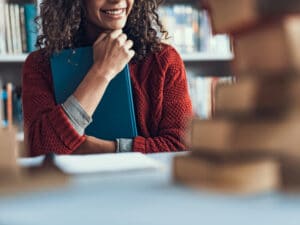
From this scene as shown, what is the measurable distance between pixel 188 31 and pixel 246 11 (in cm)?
162

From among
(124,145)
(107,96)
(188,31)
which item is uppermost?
(188,31)

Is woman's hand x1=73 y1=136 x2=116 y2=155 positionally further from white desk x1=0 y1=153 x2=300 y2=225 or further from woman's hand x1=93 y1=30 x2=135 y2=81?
white desk x1=0 y1=153 x2=300 y2=225

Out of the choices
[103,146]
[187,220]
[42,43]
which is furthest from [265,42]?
[42,43]

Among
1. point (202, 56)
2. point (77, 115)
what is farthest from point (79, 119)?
point (202, 56)

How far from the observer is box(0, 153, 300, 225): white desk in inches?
13.6

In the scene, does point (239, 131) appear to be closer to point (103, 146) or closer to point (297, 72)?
point (297, 72)

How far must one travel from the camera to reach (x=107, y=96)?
119cm

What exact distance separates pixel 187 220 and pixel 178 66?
3.33ft

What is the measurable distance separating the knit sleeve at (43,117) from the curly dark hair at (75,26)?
59 millimetres

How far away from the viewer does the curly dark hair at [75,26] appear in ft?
4.34

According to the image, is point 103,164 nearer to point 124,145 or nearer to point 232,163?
point 232,163

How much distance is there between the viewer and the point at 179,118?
124cm

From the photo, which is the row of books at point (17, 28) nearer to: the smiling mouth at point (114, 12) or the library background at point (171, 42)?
the library background at point (171, 42)

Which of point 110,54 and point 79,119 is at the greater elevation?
point 110,54
